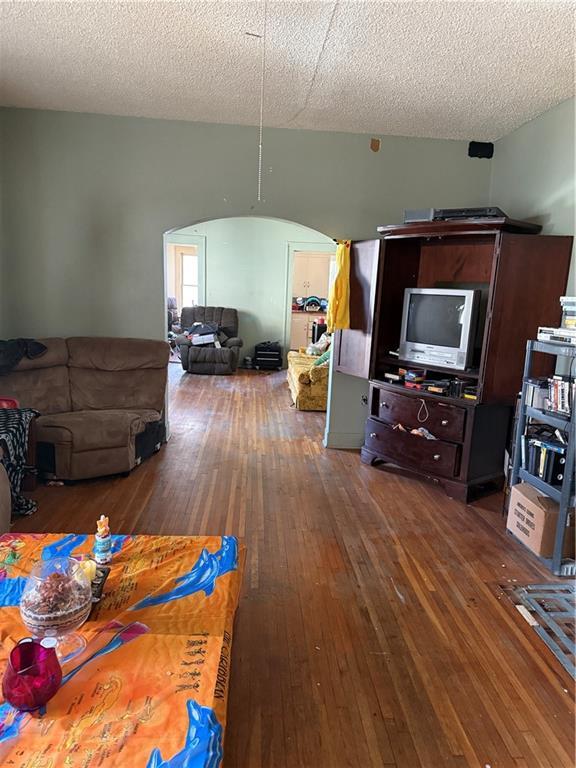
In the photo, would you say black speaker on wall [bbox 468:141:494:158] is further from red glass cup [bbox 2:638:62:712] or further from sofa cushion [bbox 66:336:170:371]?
red glass cup [bbox 2:638:62:712]

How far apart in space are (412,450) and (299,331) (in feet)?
18.1

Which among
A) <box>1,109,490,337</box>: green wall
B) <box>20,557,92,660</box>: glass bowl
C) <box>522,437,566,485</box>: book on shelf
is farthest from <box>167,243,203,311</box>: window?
<box>20,557,92,660</box>: glass bowl

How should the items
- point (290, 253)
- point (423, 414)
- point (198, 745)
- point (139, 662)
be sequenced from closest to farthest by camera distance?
point (198, 745) → point (139, 662) → point (423, 414) → point (290, 253)

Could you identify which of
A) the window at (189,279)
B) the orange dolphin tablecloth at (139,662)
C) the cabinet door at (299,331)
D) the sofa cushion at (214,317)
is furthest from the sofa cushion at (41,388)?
the window at (189,279)

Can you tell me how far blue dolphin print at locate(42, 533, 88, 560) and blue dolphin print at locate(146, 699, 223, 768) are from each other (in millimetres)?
868

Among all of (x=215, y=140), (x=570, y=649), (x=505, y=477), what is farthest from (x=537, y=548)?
(x=215, y=140)

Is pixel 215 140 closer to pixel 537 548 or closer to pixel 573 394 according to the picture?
pixel 573 394

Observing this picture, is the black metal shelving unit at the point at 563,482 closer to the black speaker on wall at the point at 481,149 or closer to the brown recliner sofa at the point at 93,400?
the black speaker on wall at the point at 481,149

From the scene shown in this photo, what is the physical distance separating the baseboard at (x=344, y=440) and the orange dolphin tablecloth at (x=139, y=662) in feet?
8.77

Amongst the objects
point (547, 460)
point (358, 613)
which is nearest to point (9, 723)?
point (358, 613)

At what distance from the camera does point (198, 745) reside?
112cm

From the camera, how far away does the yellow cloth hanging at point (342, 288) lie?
410cm

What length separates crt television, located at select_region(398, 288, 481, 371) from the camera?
3.54 metres

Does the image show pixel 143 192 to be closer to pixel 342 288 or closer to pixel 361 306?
pixel 342 288
